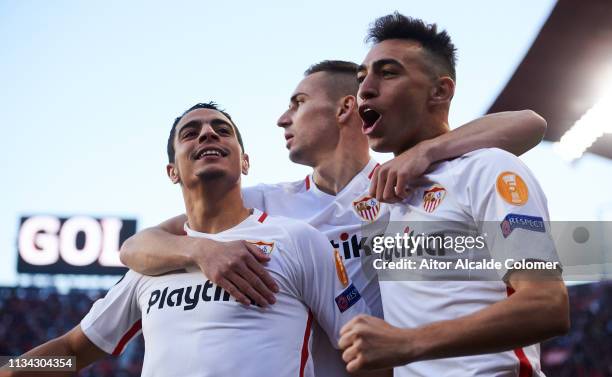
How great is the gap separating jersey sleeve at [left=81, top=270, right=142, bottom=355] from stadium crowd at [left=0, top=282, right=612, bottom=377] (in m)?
13.8

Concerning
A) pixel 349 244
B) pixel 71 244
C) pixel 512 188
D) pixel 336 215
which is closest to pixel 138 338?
pixel 71 244

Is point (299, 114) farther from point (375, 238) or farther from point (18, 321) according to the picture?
point (18, 321)

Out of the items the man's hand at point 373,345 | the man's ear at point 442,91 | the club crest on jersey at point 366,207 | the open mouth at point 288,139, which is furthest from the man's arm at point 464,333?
the open mouth at point 288,139

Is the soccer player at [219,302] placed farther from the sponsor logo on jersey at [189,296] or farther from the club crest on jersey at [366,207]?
the club crest on jersey at [366,207]

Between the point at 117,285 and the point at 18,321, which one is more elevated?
the point at 117,285

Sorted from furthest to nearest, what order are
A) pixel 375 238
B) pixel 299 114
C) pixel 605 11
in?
pixel 605 11, pixel 299 114, pixel 375 238

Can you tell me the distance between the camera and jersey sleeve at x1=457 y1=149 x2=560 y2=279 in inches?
71.2

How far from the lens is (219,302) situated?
249 cm

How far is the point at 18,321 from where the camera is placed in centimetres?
1955

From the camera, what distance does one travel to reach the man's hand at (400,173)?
85.9 inches

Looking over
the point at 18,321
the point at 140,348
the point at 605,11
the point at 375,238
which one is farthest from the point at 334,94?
the point at 18,321

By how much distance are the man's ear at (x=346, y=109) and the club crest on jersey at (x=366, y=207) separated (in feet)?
1.93

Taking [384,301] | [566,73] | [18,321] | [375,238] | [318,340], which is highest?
[566,73]

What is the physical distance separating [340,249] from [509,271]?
1.20 m
